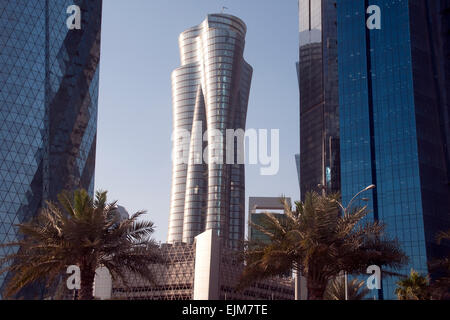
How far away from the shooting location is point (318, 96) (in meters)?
172

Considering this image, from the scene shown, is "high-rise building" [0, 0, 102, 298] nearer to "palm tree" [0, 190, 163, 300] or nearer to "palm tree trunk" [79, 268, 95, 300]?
"palm tree" [0, 190, 163, 300]

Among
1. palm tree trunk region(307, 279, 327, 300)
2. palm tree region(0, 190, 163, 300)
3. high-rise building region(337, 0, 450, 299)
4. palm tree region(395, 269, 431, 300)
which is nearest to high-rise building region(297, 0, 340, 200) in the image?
high-rise building region(337, 0, 450, 299)

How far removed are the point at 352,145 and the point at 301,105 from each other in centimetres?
5229

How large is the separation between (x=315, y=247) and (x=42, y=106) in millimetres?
106985

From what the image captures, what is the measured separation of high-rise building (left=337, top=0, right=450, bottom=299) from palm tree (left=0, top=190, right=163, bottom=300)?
9417 cm

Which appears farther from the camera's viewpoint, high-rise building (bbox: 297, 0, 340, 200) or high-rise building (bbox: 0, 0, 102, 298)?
high-rise building (bbox: 297, 0, 340, 200)

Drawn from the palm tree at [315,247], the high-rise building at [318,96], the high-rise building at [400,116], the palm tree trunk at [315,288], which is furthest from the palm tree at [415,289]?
the high-rise building at [318,96]

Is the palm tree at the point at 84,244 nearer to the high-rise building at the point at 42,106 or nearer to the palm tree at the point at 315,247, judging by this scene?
the palm tree at the point at 315,247

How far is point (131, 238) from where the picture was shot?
32.0 metres

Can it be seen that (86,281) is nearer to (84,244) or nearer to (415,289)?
(84,244)

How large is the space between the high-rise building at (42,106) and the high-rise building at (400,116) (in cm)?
5613

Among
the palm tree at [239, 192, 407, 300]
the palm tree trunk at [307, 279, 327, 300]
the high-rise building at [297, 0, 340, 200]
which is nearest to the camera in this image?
the palm tree at [239, 192, 407, 300]

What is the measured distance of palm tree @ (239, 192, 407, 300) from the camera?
98.3 ft
